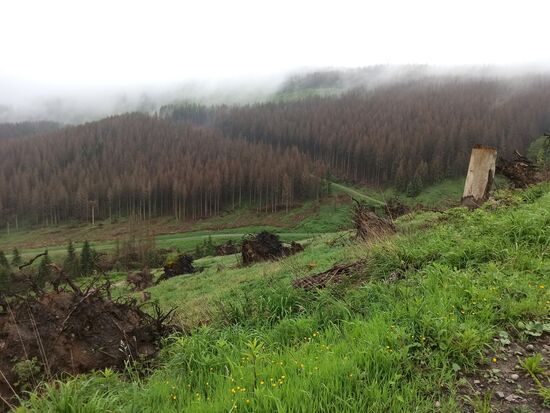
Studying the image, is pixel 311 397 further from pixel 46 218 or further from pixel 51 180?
pixel 51 180

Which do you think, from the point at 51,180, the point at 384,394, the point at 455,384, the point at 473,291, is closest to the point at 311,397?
the point at 384,394

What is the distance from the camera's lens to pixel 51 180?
460ft

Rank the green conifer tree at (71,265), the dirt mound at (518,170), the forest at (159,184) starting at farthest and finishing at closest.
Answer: the forest at (159,184)
the green conifer tree at (71,265)
the dirt mound at (518,170)

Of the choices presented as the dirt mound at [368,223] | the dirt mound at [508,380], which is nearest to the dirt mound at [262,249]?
the dirt mound at [368,223]

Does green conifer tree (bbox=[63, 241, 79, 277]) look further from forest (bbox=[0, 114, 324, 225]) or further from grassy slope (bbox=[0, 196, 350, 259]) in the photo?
forest (bbox=[0, 114, 324, 225])

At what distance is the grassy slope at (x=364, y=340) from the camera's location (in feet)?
13.1

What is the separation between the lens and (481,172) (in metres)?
14.2

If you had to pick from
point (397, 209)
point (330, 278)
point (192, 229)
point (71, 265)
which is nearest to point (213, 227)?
point (192, 229)

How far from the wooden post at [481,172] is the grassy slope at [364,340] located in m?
5.80

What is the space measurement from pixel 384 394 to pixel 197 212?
114020 millimetres

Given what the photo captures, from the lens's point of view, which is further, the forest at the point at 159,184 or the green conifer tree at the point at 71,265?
the forest at the point at 159,184

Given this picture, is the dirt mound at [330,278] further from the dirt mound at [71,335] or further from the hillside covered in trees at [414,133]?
the hillside covered in trees at [414,133]

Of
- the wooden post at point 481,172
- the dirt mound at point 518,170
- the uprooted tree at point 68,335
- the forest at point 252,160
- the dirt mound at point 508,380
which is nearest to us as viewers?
the dirt mound at point 508,380

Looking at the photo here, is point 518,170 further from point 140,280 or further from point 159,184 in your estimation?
point 159,184
